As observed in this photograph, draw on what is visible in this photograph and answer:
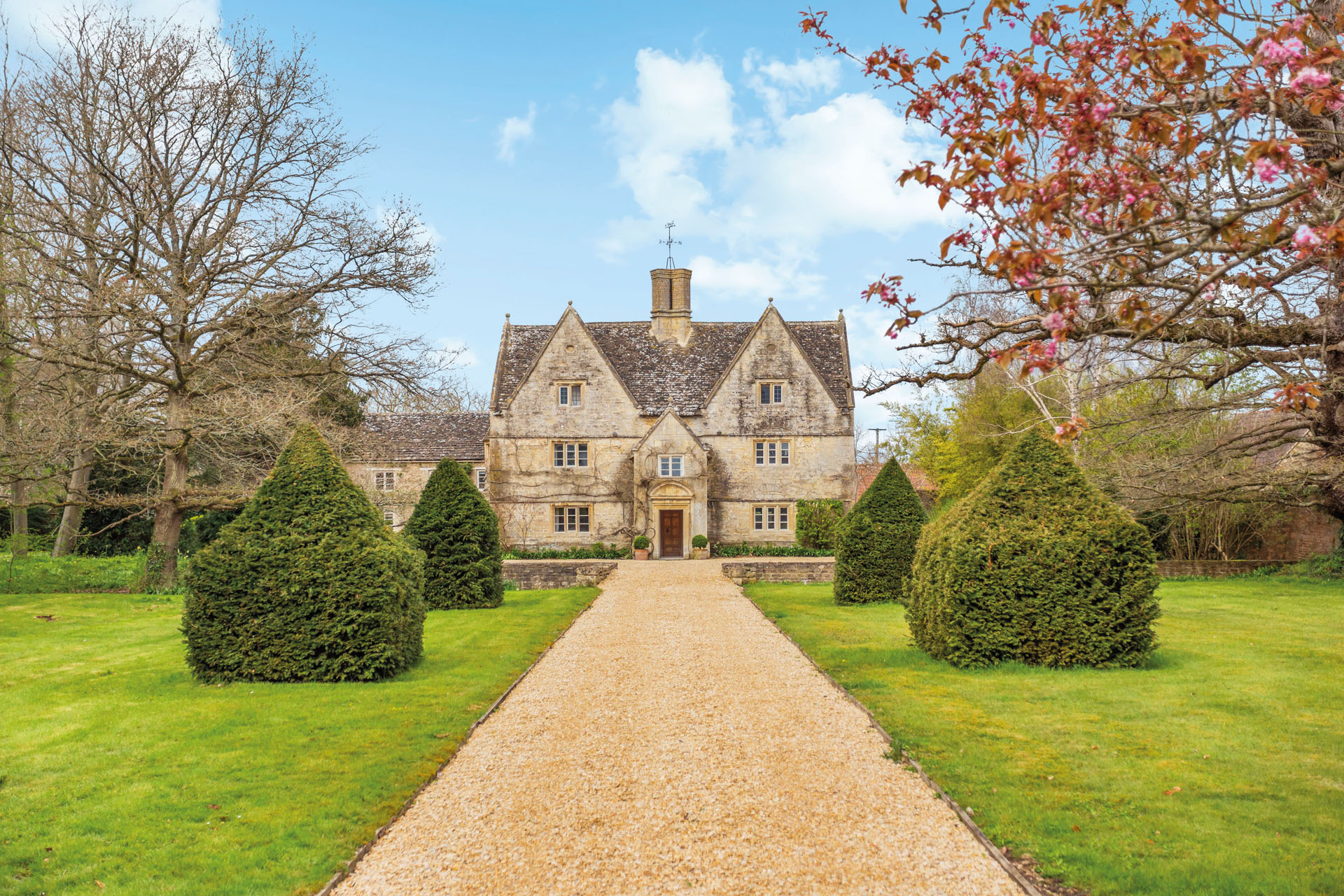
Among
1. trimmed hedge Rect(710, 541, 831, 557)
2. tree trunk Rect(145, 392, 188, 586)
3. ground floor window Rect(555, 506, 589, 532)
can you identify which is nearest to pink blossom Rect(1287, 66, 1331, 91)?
tree trunk Rect(145, 392, 188, 586)

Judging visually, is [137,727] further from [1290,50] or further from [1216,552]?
[1216,552]

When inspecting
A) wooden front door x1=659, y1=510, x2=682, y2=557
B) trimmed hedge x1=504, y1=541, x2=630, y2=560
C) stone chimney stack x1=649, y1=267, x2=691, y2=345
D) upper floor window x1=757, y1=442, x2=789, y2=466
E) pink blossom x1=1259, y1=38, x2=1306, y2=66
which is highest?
stone chimney stack x1=649, y1=267, x2=691, y2=345

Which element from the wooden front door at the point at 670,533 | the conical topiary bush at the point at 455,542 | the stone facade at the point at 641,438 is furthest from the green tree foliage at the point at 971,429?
the conical topiary bush at the point at 455,542

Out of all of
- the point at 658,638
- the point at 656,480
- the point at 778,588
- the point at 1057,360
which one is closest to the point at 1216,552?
the point at 778,588

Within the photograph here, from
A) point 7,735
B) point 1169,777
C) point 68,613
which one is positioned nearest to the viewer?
point 1169,777

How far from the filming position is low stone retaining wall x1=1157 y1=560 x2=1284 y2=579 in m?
27.4

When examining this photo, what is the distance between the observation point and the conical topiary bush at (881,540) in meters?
19.5

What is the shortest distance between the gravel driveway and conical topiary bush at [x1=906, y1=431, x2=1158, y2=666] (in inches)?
83.6

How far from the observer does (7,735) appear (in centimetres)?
914

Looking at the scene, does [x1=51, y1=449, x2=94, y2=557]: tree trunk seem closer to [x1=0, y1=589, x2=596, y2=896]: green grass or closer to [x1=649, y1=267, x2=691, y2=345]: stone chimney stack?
[x1=0, y1=589, x2=596, y2=896]: green grass

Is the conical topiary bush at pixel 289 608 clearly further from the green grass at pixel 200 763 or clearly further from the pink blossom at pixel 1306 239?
the pink blossom at pixel 1306 239

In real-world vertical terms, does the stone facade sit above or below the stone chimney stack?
below

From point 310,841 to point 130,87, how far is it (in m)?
20.9

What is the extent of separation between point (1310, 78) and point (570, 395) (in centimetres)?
3501
